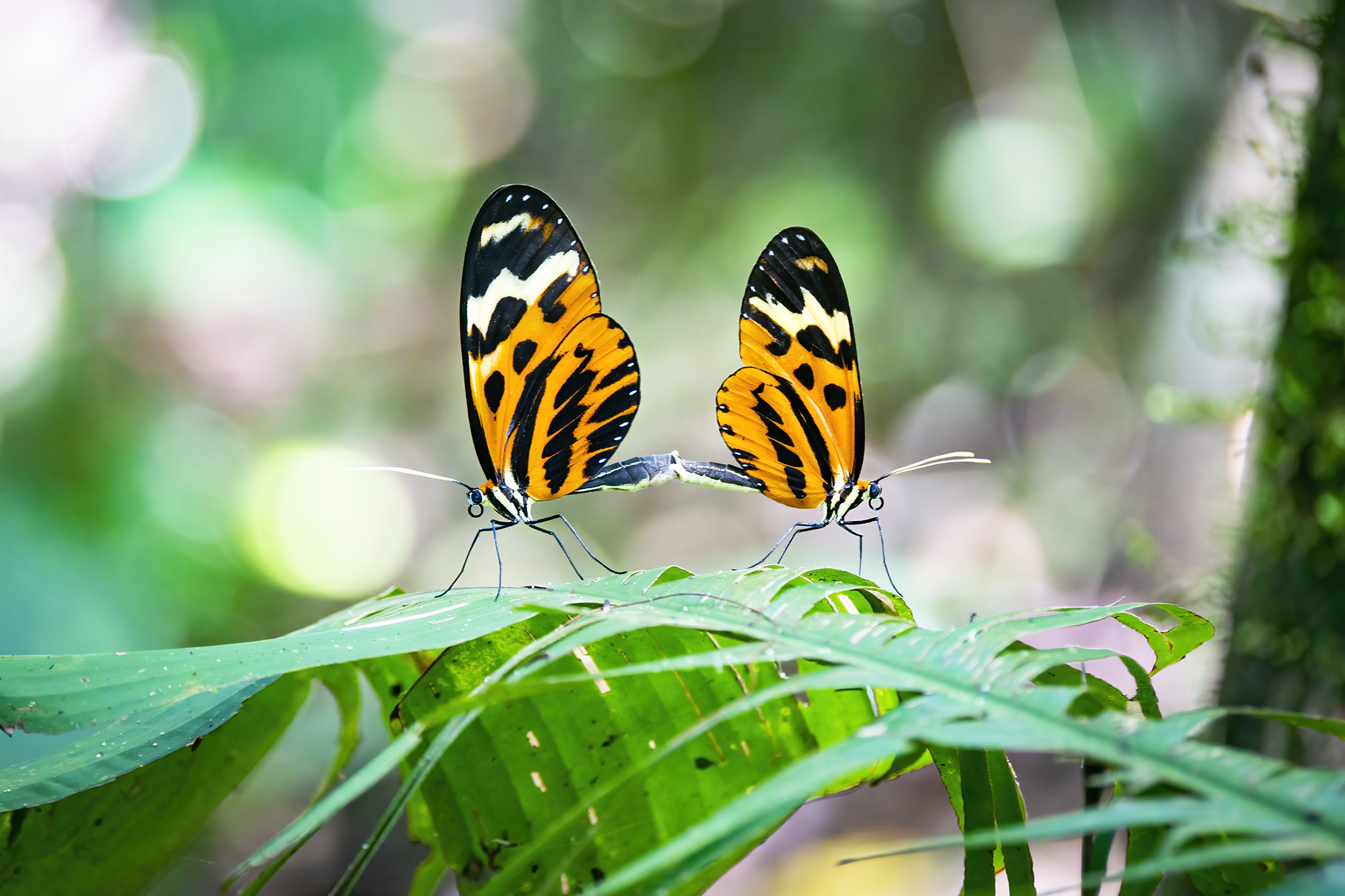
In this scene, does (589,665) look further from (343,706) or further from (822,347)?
(822,347)

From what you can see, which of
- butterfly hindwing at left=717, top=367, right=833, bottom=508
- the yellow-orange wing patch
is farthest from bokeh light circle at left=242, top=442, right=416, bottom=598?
butterfly hindwing at left=717, top=367, right=833, bottom=508

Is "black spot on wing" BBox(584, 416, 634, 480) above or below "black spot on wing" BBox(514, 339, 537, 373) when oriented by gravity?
below

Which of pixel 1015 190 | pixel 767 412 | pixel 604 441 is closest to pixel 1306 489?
pixel 767 412

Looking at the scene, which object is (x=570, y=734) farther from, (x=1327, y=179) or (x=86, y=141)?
(x=86, y=141)

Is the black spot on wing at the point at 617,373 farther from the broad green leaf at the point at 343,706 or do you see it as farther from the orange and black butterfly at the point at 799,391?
the broad green leaf at the point at 343,706

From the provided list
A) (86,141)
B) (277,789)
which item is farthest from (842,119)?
(277,789)

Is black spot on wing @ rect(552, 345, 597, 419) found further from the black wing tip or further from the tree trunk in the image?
the tree trunk

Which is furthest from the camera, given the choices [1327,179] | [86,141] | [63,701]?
[86,141]
